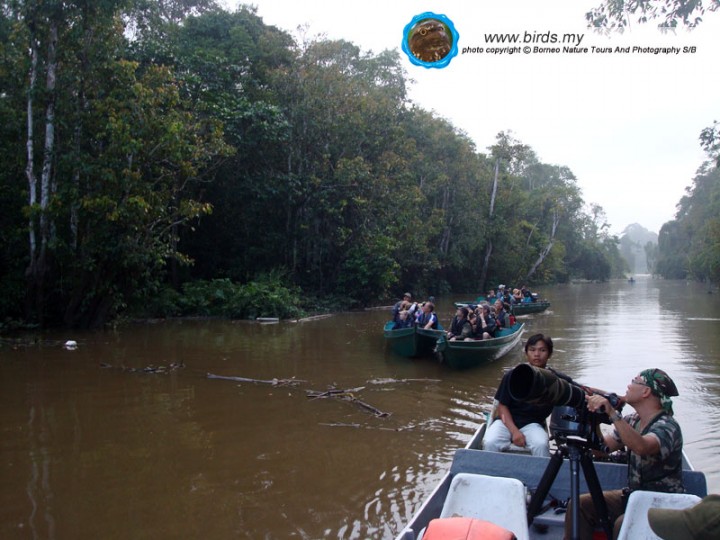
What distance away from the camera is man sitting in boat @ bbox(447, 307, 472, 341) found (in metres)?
12.3

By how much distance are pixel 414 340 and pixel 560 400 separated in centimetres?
944

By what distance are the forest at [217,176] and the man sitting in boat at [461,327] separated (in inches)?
288

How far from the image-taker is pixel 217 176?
22703mm

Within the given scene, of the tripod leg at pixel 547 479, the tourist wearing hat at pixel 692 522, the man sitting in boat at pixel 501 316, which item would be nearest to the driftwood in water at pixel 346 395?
the tripod leg at pixel 547 479

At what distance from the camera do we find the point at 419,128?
3391cm

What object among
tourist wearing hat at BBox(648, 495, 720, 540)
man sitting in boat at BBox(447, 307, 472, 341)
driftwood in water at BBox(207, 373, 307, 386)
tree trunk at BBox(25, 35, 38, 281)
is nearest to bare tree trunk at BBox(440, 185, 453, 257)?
man sitting in boat at BBox(447, 307, 472, 341)

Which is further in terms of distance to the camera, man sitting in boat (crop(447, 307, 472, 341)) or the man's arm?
man sitting in boat (crop(447, 307, 472, 341))

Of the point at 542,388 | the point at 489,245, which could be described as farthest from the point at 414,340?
the point at 489,245

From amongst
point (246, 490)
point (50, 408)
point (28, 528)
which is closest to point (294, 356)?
point (50, 408)

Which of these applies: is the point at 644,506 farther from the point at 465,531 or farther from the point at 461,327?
the point at 461,327

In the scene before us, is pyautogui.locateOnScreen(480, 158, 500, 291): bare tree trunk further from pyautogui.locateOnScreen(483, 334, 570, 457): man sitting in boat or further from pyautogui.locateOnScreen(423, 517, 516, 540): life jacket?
pyautogui.locateOnScreen(423, 517, 516, 540): life jacket

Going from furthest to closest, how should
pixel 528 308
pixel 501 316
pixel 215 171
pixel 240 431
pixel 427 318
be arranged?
pixel 528 308 < pixel 215 171 < pixel 501 316 < pixel 427 318 < pixel 240 431

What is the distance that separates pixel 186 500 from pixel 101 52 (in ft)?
40.7

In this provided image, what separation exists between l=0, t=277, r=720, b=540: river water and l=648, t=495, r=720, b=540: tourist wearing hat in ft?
9.84
